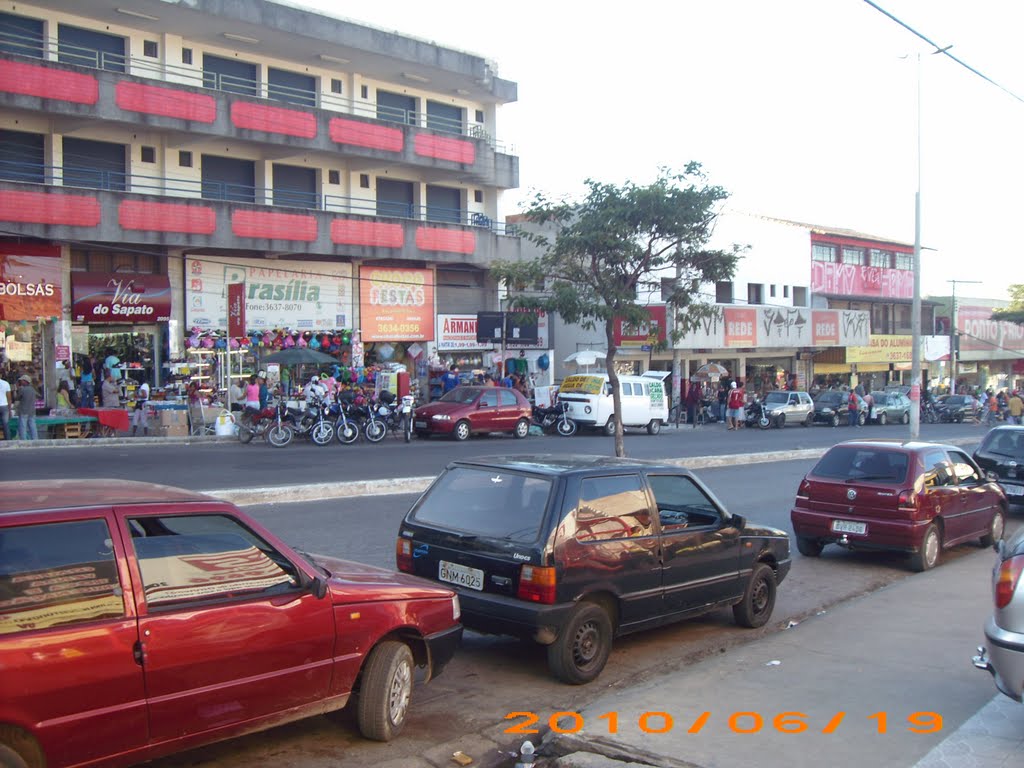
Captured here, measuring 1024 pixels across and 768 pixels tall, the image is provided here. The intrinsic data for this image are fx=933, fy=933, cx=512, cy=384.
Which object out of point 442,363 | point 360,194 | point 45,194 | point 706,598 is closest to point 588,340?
point 442,363

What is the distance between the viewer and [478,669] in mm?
7004

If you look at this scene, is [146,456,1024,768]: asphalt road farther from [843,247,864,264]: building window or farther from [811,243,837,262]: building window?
[843,247,864,264]: building window

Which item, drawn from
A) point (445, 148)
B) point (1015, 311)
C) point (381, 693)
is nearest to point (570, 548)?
point (381, 693)

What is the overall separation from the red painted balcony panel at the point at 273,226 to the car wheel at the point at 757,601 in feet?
73.8

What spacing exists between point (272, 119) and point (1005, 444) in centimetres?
2205

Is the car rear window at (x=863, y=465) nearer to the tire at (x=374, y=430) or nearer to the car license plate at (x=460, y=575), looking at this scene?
the car license plate at (x=460, y=575)

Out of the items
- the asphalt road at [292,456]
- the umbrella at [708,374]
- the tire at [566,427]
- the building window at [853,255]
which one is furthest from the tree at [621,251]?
the building window at [853,255]

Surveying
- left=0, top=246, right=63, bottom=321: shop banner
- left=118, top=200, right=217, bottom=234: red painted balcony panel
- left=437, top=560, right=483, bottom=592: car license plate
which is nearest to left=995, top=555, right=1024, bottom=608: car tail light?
left=437, top=560, right=483, bottom=592: car license plate

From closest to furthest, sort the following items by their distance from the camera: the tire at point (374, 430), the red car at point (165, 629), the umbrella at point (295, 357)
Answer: the red car at point (165, 629) < the tire at point (374, 430) < the umbrella at point (295, 357)

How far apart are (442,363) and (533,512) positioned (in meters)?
27.4

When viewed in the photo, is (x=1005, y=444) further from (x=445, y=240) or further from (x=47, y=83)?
(x=47, y=83)

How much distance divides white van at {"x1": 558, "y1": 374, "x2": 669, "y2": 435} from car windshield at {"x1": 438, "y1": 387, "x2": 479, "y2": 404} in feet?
13.5

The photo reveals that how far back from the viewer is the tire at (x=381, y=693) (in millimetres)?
5312

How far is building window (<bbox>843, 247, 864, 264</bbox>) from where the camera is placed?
56.1 metres
